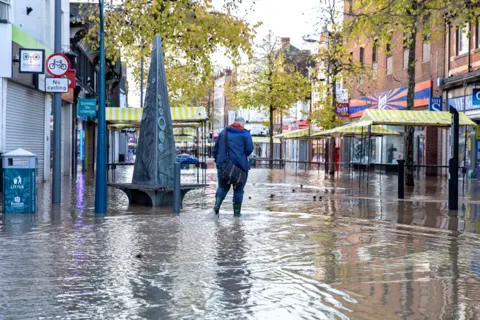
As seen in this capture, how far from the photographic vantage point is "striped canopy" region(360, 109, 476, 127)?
2319cm

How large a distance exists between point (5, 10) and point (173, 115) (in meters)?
5.61

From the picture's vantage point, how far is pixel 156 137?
1570 centimetres

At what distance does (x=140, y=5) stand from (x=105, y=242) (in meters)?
12.8

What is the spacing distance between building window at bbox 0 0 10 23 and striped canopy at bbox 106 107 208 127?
379 cm

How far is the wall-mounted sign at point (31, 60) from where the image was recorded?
2153cm

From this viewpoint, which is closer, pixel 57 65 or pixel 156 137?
pixel 57 65

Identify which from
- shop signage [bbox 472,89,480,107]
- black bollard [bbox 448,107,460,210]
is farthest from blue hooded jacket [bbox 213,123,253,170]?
shop signage [bbox 472,89,480,107]

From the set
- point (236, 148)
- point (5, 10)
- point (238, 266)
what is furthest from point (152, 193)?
point (5, 10)

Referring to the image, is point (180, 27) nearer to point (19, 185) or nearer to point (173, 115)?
point (173, 115)

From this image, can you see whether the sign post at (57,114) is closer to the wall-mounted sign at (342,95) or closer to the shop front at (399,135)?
the shop front at (399,135)

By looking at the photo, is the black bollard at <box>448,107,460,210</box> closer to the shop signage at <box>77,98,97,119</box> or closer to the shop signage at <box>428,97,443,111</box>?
the shop signage at <box>77,98,97,119</box>

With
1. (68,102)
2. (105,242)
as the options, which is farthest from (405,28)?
(68,102)

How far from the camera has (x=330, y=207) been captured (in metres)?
16.1

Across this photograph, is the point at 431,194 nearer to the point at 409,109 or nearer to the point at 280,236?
the point at 409,109
